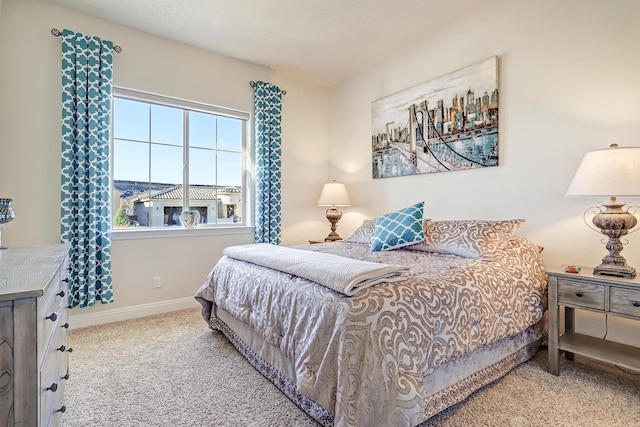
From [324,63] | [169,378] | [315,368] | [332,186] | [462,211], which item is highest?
[324,63]

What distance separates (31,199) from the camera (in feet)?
8.31

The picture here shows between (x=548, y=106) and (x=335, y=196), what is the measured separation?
213cm

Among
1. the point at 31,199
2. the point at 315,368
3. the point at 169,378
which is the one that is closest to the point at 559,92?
the point at 315,368

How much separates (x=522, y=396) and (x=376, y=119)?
2835 mm

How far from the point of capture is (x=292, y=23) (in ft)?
9.41

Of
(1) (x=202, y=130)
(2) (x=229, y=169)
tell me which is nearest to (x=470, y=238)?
(2) (x=229, y=169)

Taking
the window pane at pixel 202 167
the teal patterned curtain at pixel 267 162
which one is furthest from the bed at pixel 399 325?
the window pane at pixel 202 167

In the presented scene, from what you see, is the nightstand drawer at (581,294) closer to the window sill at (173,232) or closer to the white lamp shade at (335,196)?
the white lamp shade at (335,196)

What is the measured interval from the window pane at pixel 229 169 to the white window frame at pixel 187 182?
0.06 m

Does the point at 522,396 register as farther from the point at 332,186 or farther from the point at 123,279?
the point at 123,279

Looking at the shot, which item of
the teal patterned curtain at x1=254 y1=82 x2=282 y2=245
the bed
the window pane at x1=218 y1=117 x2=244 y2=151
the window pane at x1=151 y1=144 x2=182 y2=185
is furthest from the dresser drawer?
the window pane at x1=218 y1=117 x2=244 y2=151

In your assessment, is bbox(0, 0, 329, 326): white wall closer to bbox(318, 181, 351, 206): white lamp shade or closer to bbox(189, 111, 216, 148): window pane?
bbox(189, 111, 216, 148): window pane

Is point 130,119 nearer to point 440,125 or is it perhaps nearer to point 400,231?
point 400,231

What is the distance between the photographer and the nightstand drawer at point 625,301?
64.3 inches
